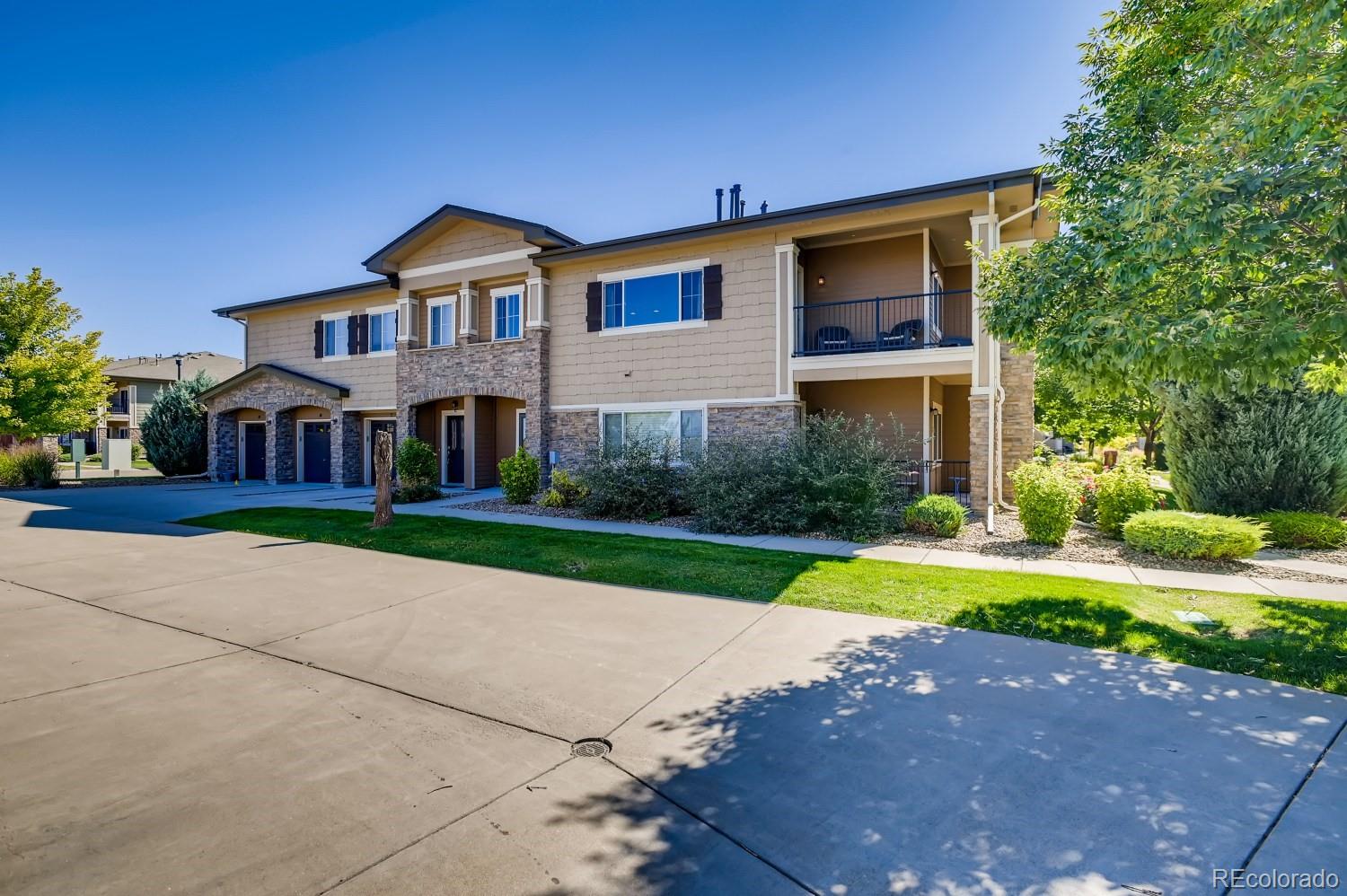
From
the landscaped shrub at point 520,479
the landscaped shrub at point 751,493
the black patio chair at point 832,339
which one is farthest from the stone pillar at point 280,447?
the black patio chair at point 832,339

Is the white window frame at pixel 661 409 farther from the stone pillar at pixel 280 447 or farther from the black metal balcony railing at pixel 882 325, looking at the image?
the stone pillar at pixel 280 447

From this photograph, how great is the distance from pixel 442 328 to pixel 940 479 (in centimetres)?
1489

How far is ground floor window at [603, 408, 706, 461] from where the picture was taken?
1503cm

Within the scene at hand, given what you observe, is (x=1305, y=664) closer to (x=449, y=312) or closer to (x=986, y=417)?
(x=986, y=417)

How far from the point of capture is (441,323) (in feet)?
63.8

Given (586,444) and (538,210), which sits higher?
(538,210)

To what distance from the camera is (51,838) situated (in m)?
2.77

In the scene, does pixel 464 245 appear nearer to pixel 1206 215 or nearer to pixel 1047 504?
pixel 1047 504

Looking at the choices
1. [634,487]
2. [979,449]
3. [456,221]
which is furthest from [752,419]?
[456,221]

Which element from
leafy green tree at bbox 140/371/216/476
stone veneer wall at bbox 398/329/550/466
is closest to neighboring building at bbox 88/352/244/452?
leafy green tree at bbox 140/371/216/476

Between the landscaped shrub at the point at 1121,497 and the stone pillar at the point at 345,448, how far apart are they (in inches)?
807

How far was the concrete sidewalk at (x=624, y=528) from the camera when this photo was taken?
25.5ft

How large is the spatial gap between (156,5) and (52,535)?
30.1 ft

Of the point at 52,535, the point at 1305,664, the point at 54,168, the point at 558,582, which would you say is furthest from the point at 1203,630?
the point at 54,168
